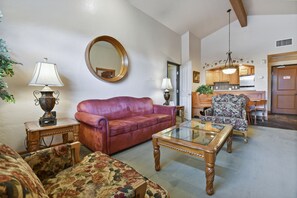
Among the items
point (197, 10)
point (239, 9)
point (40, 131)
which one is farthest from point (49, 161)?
point (239, 9)

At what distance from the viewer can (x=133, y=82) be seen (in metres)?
3.55

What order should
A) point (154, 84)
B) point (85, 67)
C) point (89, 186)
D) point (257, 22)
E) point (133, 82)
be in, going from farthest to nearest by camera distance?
point (257, 22) < point (154, 84) < point (133, 82) < point (85, 67) < point (89, 186)

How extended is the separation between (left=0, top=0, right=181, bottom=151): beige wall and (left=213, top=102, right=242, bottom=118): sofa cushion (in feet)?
6.14

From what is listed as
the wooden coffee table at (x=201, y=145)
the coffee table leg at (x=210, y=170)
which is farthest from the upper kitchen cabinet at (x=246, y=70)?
the coffee table leg at (x=210, y=170)

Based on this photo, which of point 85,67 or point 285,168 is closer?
point 285,168

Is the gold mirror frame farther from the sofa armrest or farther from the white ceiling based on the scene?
the white ceiling

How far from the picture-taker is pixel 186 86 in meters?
5.24

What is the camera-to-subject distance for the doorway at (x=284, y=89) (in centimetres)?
570

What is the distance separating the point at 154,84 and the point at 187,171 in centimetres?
283

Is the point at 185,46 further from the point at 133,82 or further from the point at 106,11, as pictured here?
the point at 106,11

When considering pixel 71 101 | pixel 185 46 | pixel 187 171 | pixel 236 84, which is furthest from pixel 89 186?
pixel 236 84

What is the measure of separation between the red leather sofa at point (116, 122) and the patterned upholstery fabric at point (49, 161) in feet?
2.62

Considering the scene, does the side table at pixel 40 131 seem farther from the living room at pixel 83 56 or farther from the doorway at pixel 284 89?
the doorway at pixel 284 89

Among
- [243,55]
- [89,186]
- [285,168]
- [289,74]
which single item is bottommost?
[285,168]
